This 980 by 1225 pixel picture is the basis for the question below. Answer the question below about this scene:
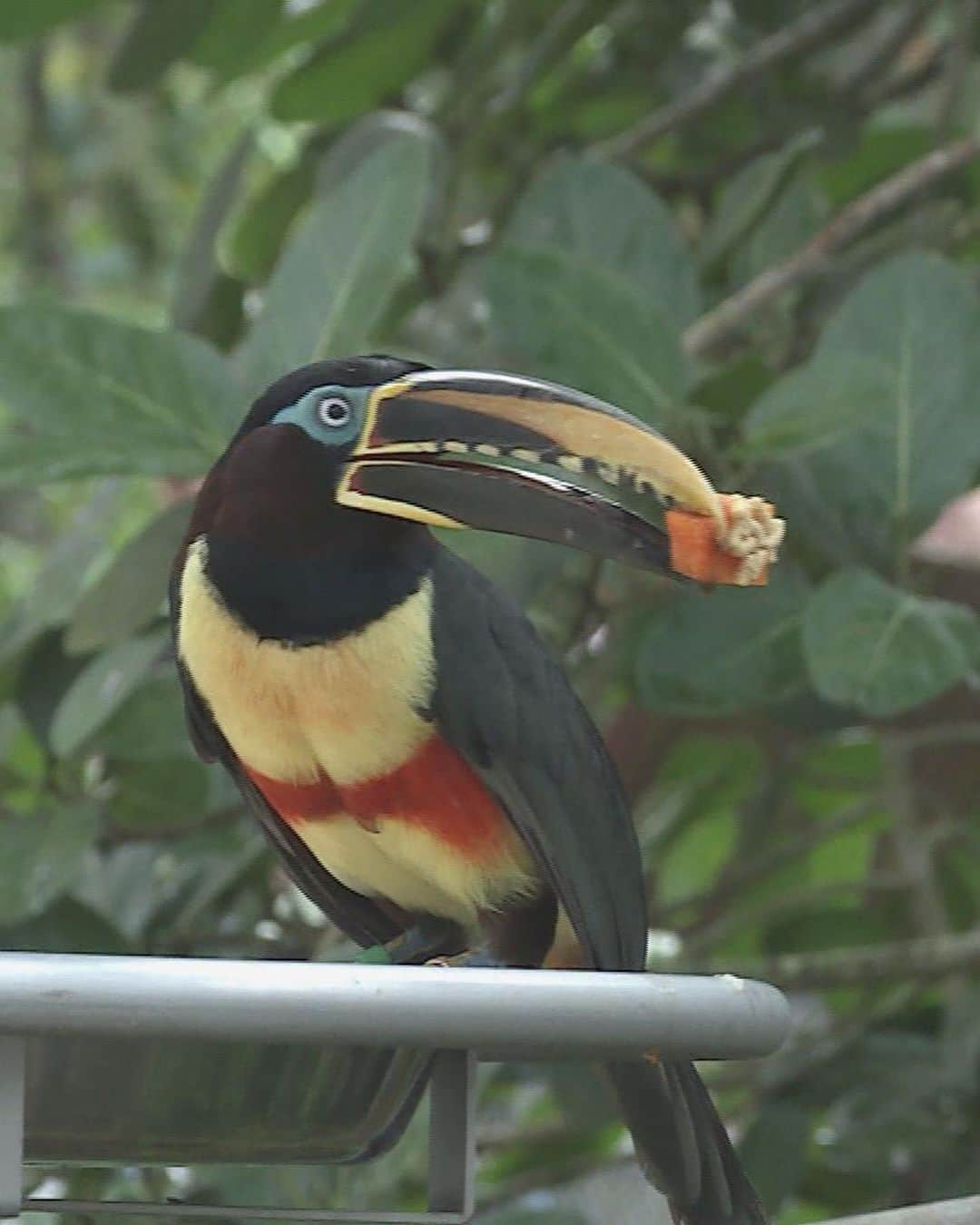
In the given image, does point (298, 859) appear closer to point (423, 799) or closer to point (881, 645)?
point (423, 799)

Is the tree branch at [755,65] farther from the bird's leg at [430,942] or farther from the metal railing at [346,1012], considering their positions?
the metal railing at [346,1012]

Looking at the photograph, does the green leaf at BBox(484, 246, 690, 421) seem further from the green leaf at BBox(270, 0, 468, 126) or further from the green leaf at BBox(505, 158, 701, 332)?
the green leaf at BBox(270, 0, 468, 126)

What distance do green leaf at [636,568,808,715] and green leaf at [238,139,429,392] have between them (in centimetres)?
36

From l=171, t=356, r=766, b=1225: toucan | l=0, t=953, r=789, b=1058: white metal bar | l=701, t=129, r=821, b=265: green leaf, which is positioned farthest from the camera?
l=701, t=129, r=821, b=265: green leaf

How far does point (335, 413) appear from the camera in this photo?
131cm

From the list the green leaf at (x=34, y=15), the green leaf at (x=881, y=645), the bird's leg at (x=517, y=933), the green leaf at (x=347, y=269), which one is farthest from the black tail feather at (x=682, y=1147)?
the green leaf at (x=34, y=15)

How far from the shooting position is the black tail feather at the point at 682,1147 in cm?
136

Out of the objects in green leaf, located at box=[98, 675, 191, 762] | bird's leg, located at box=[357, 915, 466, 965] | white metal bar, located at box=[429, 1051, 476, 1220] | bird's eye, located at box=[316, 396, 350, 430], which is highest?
bird's eye, located at box=[316, 396, 350, 430]

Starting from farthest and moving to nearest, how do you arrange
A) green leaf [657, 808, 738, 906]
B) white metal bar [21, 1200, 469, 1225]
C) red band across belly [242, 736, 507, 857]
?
1. green leaf [657, 808, 738, 906]
2. red band across belly [242, 736, 507, 857]
3. white metal bar [21, 1200, 469, 1225]

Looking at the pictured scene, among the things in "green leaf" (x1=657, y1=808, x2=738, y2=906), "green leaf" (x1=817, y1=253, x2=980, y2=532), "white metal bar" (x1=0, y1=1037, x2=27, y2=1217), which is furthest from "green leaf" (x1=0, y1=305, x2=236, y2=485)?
"green leaf" (x1=657, y1=808, x2=738, y2=906)

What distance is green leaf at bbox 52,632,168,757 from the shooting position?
1.73 metres

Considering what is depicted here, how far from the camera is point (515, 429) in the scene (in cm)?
120

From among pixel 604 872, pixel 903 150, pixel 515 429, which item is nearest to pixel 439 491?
pixel 515 429

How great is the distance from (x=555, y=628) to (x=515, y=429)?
727 millimetres
